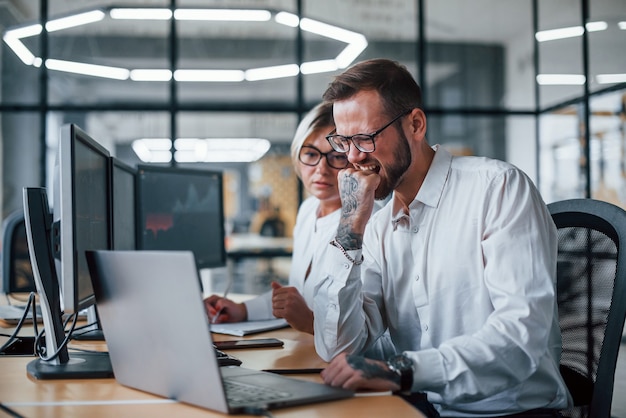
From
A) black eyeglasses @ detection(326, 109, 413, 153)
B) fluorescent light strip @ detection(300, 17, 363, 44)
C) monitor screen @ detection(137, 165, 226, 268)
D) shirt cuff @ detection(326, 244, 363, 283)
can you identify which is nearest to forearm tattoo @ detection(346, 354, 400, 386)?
shirt cuff @ detection(326, 244, 363, 283)

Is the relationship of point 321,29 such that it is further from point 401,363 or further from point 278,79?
point 401,363

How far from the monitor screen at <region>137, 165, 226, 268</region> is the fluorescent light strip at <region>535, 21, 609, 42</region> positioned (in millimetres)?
3758

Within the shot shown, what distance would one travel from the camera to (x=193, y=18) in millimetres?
5273

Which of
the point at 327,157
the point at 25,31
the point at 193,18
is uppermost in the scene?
the point at 193,18

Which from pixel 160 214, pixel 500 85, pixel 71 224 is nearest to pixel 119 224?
pixel 71 224

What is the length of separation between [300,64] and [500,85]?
1.68 m

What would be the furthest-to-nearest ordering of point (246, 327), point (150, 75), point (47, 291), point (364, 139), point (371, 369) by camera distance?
point (150, 75) < point (246, 327) < point (364, 139) < point (47, 291) < point (371, 369)

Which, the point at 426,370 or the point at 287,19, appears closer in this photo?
the point at 426,370

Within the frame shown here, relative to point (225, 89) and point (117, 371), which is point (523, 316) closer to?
point (117, 371)

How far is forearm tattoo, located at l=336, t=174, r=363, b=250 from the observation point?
5.59ft

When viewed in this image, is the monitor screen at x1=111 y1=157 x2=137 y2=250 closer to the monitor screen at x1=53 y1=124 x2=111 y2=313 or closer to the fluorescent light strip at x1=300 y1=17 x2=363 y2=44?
the monitor screen at x1=53 y1=124 x2=111 y2=313

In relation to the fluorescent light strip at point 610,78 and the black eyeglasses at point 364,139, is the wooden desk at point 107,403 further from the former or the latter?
the fluorescent light strip at point 610,78

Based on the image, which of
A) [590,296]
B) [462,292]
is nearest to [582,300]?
[590,296]

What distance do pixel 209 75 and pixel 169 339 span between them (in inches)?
172
